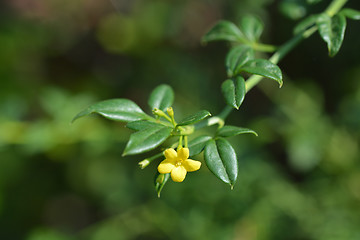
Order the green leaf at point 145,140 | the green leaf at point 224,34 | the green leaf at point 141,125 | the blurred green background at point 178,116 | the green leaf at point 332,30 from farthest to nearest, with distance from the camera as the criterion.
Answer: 1. the blurred green background at point 178,116
2. the green leaf at point 224,34
3. the green leaf at point 332,30
4. the green leaf at point 141,125
5. the green leaf at point 145,140

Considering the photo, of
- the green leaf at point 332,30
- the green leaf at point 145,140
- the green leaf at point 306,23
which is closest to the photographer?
the green leaf at point 145,140

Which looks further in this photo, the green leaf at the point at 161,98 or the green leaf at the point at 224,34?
the green leaf at the point at 224,34

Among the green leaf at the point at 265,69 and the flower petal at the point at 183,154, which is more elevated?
the green leaf at the point at 265,69

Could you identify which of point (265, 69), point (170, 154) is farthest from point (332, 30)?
point (170, 154)

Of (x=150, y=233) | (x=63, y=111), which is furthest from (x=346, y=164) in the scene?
(x=63, y=111)

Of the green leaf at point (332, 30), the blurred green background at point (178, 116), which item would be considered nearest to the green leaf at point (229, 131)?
the green leaf at point (332, 30)

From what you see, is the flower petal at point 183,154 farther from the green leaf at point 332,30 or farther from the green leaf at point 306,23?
the green leaf at point 306,23

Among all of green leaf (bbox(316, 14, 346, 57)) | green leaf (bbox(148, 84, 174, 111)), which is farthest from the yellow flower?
green leaf (bbox(316, 14, 346, 57))
